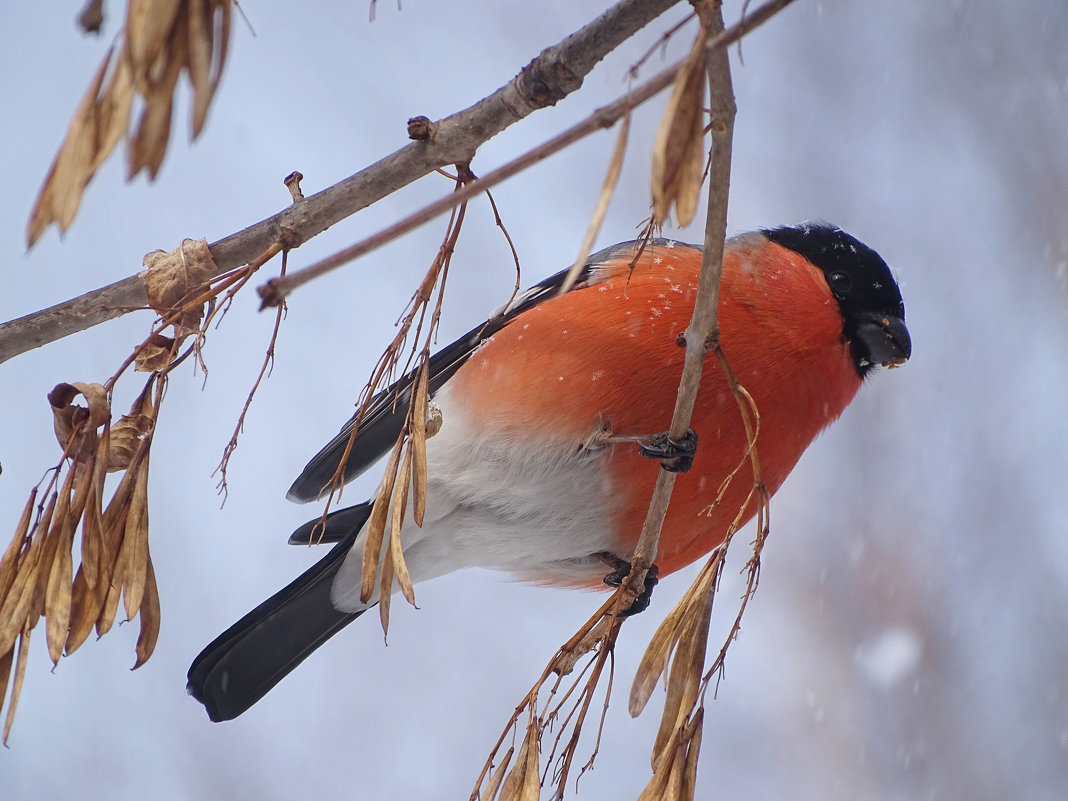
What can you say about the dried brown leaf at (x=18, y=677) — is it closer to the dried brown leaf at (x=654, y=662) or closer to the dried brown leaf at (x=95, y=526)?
the dried brown leaf at (x=95, y=526)

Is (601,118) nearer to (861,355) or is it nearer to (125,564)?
(125,564)

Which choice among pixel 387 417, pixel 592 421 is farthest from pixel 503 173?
pixel 387 417

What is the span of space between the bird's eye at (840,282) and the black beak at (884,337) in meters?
0.07

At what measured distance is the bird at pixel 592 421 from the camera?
164cm

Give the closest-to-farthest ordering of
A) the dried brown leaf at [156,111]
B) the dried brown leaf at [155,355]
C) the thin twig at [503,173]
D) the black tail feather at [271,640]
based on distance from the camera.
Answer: the thin twig at [503,173] < the dried brown leaf at [156,111] < the dried brown leaf at [155,355] < the black tail feather at [271,640]

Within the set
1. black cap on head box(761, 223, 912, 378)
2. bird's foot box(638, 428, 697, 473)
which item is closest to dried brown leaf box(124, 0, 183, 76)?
bird's foot box(638, 428, 697, 473)

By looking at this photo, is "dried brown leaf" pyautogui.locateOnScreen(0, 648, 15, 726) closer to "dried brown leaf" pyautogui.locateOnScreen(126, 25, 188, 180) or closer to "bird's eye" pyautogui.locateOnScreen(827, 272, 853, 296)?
"dried brown leaf" pyautogui.locateOnScreen(126, 25, 188, 180)

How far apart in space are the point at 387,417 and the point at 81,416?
0.90 metres

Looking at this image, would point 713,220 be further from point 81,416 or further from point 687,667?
point 81,416

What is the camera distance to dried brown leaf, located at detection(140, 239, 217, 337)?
1.14 meters

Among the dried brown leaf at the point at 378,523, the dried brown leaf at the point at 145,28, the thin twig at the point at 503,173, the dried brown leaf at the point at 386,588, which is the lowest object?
the dried brown leaf at the point at 386,588

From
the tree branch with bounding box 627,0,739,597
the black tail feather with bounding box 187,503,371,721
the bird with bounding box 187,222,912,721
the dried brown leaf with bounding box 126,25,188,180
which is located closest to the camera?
the dried brown leaf with bounding box 126,25,188,180

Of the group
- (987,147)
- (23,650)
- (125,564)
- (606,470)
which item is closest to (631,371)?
(606,470)

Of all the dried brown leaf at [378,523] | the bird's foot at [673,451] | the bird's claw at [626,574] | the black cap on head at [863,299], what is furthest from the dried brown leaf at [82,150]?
the black cap on head at [863,299]
